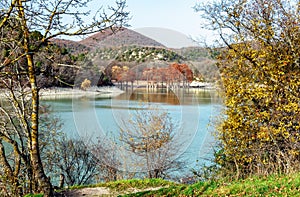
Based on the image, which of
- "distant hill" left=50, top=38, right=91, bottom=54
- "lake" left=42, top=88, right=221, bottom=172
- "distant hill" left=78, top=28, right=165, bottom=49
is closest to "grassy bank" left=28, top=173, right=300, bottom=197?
"lake" left=42, top=88, right=221, bottom=172

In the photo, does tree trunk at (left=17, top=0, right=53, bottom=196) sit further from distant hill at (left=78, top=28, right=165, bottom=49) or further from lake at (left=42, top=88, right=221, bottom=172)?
lake at (left=42, top=88, right=221, bottom=172)

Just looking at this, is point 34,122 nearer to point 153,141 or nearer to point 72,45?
point 72,45

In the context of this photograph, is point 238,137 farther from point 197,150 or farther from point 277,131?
point 197,150

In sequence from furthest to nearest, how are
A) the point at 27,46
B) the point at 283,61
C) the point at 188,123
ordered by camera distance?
1. the point at 188,123
2. the point at 283,61
3. the point at 27,46

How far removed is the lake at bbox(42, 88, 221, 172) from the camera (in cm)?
950

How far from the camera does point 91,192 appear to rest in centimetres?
782

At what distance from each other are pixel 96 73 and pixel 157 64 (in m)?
2.08

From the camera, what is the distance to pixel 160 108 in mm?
11930

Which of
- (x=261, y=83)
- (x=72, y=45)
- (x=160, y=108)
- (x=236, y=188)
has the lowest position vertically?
(x=236, y=188)

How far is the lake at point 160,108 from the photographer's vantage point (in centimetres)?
950

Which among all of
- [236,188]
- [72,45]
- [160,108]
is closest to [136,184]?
[236,188]

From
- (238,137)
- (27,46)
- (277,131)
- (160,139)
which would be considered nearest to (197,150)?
(160,139)

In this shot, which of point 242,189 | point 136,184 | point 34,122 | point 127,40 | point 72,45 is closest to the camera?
point 242,189

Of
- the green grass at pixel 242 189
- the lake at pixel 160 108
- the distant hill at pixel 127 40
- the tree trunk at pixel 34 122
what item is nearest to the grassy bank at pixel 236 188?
the green grass at pixel 242 189
